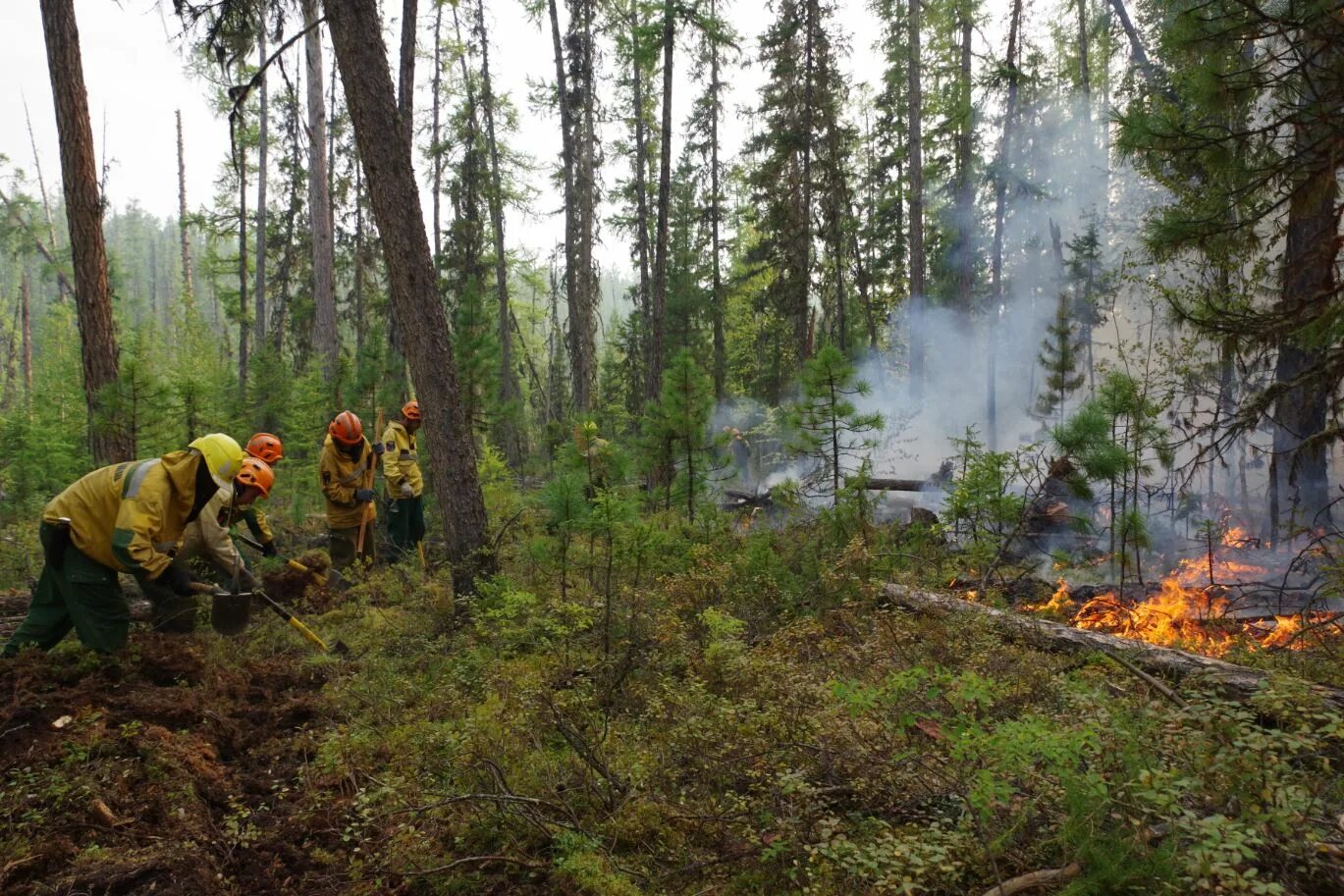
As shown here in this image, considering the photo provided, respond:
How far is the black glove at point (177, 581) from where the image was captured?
211 inches

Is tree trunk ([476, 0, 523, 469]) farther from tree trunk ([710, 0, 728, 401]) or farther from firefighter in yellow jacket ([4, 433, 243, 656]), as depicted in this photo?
firefighter in yellow jacket ([4, 433, 243, 656])

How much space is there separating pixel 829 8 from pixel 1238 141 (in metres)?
16.3

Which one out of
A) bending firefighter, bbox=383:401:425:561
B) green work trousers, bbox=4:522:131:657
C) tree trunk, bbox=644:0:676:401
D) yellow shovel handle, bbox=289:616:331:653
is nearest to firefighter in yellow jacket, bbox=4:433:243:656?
green work trousers, bbox=4:522:131:657

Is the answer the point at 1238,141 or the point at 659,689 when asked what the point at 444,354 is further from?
the point at 1238,141

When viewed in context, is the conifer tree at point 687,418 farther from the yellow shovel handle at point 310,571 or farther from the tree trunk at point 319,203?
the tree trunk at point 319,203

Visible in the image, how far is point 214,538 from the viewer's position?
543cm

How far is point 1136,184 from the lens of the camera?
29.6 metres

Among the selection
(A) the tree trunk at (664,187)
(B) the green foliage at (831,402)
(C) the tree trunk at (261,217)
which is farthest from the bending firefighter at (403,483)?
(C) the tree trunk at (261,217)

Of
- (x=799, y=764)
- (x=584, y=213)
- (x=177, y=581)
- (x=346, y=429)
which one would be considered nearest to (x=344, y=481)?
(x=346, y=429)

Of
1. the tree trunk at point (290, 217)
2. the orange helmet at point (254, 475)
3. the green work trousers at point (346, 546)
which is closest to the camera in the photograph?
the orange helmet at point (254, 475)

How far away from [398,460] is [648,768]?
6.49m

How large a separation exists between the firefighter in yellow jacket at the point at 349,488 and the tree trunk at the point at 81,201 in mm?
2744

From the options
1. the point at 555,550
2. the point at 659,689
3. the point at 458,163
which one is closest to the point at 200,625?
the point at 555,550

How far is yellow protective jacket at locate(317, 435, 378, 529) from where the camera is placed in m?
8.34
